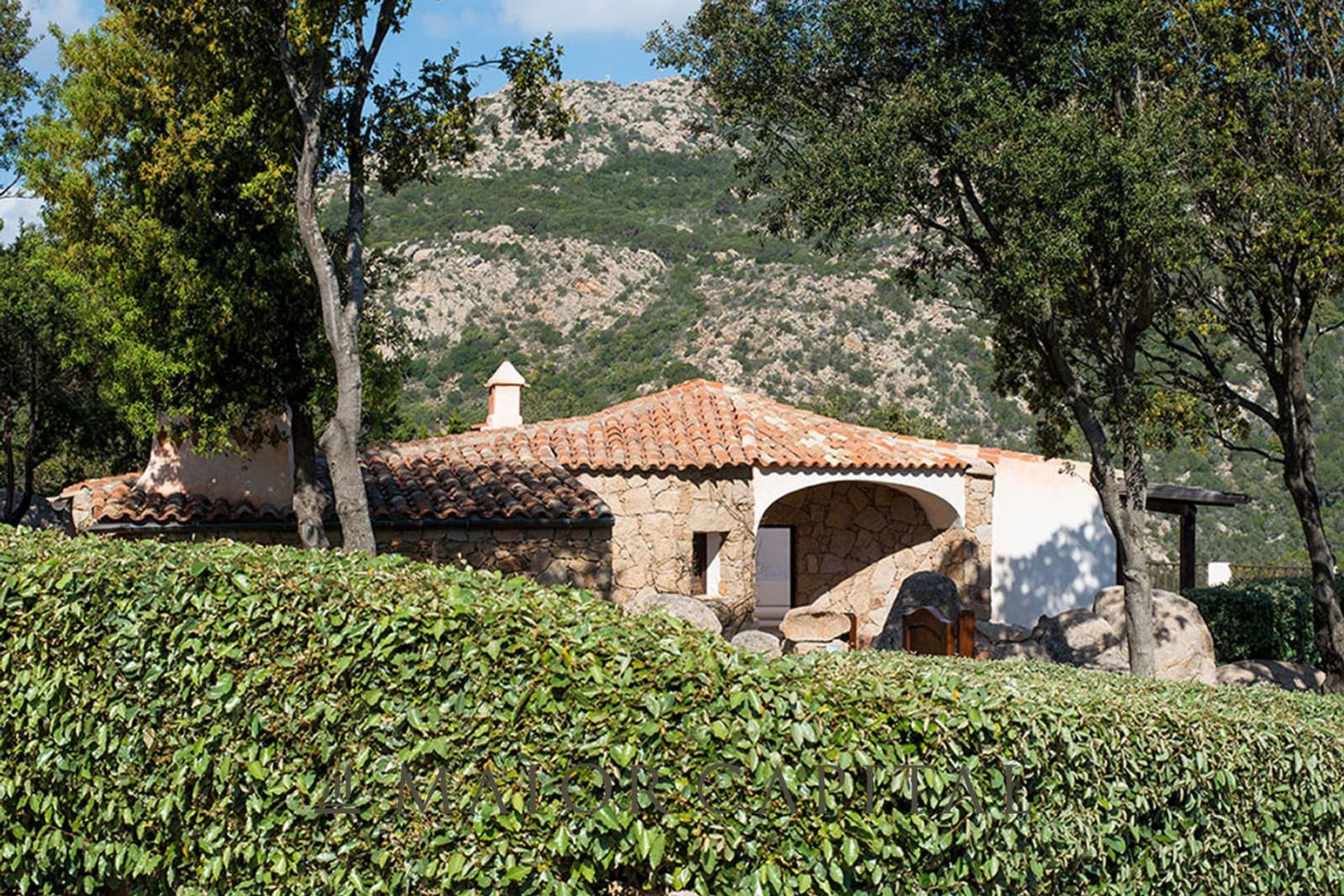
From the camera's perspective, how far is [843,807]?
440 centimetres

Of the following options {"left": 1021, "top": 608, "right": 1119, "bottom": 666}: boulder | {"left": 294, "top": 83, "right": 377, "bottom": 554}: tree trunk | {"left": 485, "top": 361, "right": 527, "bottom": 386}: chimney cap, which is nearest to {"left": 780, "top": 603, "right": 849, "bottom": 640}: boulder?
{"left": 1021, "top": 608, "right": 1119, "bottom": 666}: boulder

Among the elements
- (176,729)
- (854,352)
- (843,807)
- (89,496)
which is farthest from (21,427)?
(854,352)

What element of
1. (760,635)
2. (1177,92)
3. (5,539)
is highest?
(1177,92)

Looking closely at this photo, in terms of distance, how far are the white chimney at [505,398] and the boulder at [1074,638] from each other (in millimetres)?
9130

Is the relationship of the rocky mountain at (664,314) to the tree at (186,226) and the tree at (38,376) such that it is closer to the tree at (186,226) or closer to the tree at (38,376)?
the tree at (38,376)

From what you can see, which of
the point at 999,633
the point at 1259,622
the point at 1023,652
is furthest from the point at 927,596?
the point at 1259,622

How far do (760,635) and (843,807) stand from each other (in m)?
10.4

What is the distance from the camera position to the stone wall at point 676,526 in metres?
16.9

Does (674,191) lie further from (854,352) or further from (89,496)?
(89,496)

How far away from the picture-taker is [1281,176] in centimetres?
1127

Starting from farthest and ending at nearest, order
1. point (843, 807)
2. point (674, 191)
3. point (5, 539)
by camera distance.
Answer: point (674, 191)
point (5, 539)
point (843, 807)

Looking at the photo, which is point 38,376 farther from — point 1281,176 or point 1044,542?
point 1281,176

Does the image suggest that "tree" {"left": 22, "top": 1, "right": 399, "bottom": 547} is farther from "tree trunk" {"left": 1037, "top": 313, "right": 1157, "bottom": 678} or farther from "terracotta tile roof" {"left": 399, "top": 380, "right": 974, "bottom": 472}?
"tree trunk" {"left": 1037, "top": 313, "right": 1157, "bottom": 678}

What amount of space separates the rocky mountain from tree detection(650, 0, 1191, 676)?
15.9m
